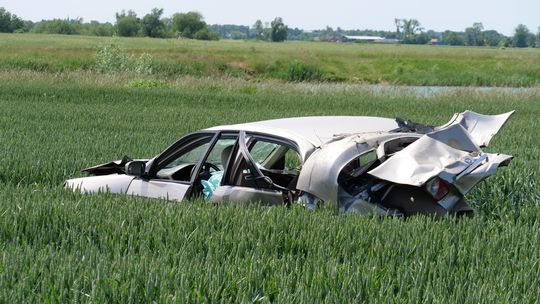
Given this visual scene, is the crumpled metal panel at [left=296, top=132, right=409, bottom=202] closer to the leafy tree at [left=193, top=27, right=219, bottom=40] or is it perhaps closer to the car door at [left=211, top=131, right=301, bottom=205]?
the car door at [left=211, top=131, right=301, bottom=205]

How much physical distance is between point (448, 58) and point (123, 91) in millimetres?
60781

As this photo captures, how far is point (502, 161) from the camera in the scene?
7.20 meters

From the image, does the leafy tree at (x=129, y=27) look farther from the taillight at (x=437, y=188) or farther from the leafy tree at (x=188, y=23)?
the taillight at (x=437, y=188)

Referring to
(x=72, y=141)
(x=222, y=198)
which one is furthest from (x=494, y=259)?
(x=72, y=141)

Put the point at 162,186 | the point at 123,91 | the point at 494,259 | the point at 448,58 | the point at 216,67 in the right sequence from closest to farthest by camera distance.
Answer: the point at 494,259 < the point at 162,186 < the point at 123,91 < the point at 216,67 < the point at 448,58

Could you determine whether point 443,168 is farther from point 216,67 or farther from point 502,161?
point 216,67

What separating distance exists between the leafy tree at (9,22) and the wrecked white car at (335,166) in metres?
134

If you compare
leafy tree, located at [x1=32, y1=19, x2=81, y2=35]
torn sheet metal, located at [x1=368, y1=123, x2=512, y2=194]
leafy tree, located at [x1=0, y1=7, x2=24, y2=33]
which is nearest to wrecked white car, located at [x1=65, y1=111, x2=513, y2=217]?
torn sheet metal, located at [x1=368, y1=123, x2=512, y2=194]

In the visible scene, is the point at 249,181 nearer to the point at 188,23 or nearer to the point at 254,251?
the point at 254,251

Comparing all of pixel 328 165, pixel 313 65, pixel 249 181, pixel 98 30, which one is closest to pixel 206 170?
pixel 249 181

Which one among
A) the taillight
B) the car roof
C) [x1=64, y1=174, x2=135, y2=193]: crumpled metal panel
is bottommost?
[x1=64, y1=174, x2=135, y2=193]: crumpled metal panel

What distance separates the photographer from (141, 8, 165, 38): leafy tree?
145125 millimetres

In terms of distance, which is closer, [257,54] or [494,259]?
[494,259]

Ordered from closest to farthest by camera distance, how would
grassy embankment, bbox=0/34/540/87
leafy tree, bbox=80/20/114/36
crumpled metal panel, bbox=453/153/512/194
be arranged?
crumpled metal panel, bbox=453/153/512/194 → grassy embankment, bbox=0/34/540/87 → leafy tree, bbox=80/20/114/36
